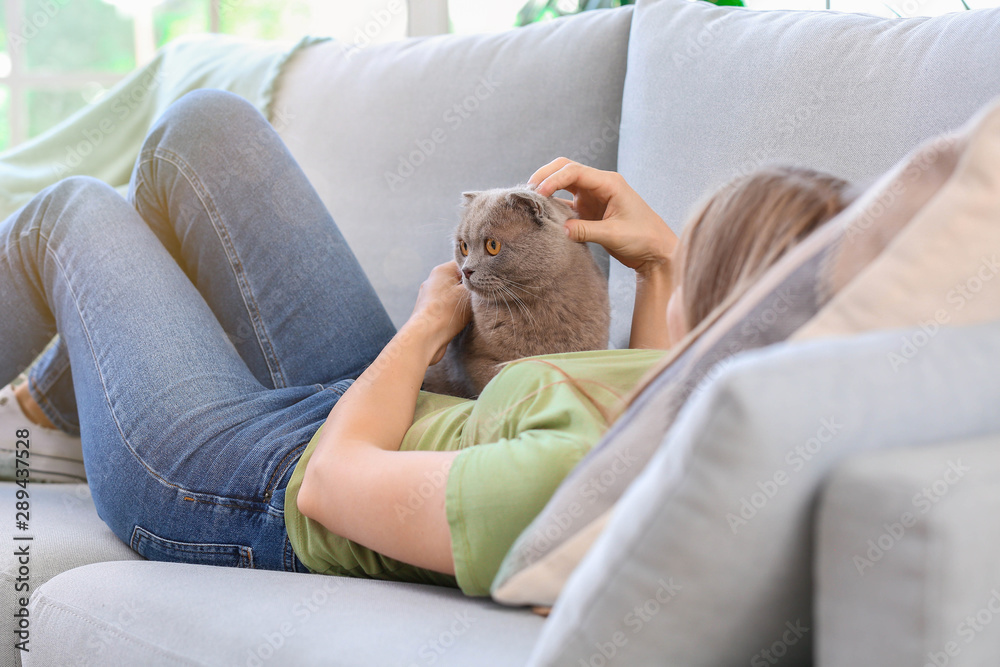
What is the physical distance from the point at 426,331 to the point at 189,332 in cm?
35

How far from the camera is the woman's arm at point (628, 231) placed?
113 centimetres

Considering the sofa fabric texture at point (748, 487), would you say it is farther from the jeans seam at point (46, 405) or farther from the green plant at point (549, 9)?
the green plant at point (549, 9)

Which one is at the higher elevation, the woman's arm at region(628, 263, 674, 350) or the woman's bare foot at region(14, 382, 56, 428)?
the woman's arm at region(628, 263, 674, 350)

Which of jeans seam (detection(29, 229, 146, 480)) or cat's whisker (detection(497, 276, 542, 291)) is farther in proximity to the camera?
cat's whisker (detection(497, 276, 542, 291))

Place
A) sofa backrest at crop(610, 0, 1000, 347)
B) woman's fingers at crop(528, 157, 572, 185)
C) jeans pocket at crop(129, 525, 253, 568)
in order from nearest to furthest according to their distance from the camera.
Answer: jeans pocket at crop(129, 525, 253, 568) < sofa backrest at crop(610, 0, 1000, 347) < woman's fingers at crop(528, 157, 572, 185)

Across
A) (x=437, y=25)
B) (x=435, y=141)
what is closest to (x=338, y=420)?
(x=435, y=141)

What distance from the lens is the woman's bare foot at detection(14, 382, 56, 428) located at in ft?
4.16

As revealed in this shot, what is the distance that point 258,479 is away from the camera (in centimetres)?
91

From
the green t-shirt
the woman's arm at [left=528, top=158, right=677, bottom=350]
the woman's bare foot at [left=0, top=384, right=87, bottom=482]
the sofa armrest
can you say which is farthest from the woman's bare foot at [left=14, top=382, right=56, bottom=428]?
the sofa armrest

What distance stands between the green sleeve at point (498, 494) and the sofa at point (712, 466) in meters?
0.06

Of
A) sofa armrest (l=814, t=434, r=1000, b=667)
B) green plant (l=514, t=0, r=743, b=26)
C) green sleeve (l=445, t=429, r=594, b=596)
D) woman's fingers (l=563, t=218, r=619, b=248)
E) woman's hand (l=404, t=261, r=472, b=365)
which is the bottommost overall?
woman's hand (l=404, t=261, r=472, b=365)

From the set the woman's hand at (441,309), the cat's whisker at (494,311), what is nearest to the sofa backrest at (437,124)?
the woman's hand at (441,309)

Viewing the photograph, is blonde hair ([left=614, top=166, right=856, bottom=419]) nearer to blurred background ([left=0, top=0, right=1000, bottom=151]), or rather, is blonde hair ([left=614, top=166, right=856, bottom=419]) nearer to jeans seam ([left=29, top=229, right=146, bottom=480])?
jeans seam ([left=29, top=229, right=146, bottom=480])

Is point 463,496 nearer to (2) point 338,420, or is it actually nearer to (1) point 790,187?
(2) point 338,420
